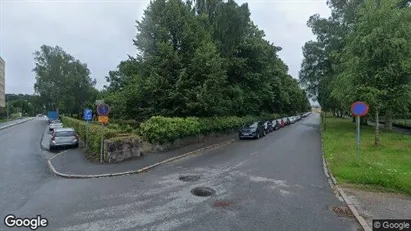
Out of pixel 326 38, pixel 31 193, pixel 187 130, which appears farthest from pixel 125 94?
pixel 326 38

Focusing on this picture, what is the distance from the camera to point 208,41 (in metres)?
26.3

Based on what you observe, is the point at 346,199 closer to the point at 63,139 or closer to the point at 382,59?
the point at 382,59

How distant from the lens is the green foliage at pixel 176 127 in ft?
59.8

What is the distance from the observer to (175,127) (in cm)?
1984

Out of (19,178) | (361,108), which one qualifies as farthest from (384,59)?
(19,178)

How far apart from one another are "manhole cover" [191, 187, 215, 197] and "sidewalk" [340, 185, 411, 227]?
4014mm

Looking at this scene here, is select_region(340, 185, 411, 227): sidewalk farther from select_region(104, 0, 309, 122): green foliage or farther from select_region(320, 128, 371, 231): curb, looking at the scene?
select_region(104, 0, 309, 122): green foliage

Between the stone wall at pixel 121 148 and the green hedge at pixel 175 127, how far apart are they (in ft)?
6.23

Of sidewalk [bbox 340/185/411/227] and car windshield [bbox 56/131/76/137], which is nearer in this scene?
sidewalk [bbox 340/185/411/227]

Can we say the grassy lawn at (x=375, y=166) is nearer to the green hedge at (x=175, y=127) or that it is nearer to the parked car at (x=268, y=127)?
the green hedge at (x=175, y=127)

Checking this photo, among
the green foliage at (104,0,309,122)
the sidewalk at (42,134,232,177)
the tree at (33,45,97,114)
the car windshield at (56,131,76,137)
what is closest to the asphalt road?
the sidewalk at (42,134,232,177)

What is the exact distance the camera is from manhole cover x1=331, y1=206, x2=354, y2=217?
7.71m

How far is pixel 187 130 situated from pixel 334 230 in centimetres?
1519

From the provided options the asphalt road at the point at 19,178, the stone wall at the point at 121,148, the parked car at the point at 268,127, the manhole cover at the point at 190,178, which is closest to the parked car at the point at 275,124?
the parked car at the point at 268,127
